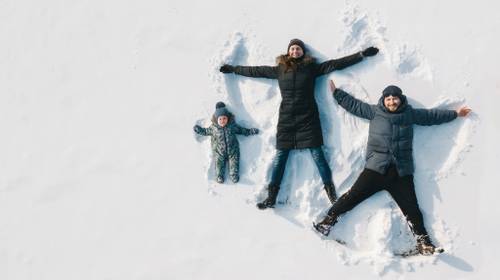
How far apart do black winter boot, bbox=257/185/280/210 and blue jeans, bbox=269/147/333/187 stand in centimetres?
4

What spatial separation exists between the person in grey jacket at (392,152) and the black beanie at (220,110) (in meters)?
1.10

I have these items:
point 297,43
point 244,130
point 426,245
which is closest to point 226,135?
point 244,130

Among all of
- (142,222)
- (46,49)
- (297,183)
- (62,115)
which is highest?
(46,49)

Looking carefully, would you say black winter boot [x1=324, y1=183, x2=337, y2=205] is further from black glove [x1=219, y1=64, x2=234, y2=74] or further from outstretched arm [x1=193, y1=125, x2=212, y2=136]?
black glove [x1=219, y1=64, x2=234, y2=74]

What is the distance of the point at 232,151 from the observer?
439 centimetres

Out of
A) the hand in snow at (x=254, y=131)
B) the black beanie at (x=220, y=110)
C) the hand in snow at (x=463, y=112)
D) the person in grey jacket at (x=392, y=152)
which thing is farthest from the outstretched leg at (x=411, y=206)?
the black beanie at (x=220, y=110)

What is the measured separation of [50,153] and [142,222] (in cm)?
130

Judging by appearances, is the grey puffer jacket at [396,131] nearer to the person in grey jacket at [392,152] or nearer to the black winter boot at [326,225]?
the person in grey jacket at [392,152]

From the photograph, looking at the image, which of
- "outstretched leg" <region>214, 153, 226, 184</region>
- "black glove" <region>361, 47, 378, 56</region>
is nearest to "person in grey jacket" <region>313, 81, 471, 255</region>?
"black glove" <region>361, 47, 378, 56</region>

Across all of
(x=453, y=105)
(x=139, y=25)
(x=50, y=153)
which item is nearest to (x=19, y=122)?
(x=50, y=153)

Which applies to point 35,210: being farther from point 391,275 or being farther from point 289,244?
point 391,275

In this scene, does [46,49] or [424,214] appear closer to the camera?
[424,214]

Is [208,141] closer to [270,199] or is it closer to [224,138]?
[224,138]

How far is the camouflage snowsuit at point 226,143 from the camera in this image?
4.37m
